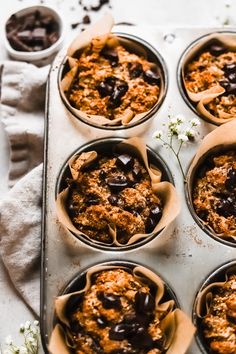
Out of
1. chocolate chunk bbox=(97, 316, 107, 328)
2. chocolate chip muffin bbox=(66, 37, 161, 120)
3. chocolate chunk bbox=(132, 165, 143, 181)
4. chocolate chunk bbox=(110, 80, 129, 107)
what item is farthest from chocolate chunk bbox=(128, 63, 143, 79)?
chocolate chunk bbox=(97, 316, 107, 328)

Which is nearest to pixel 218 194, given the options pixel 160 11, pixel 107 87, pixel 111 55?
pixel 107 87

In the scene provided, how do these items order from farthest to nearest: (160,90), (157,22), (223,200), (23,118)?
1. (157,22)
2. (23,118)
3. (160,90)
4. (223,200)

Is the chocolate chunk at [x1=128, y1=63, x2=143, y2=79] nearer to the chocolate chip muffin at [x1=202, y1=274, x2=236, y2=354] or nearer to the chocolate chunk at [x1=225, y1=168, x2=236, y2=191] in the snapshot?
the chocolate chunk at [x1=225, y1=168, x2=236, y2=191]

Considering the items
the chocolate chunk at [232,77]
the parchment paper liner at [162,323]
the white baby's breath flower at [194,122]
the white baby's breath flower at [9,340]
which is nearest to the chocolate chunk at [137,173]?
the white baby's breath flower at [194,122]

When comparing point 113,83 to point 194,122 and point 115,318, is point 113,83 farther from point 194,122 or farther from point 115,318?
point 115,318

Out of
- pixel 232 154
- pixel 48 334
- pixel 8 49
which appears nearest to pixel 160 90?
pixel 232 154

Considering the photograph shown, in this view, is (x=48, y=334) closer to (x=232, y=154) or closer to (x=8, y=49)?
Answer: (x=232, y=154)
